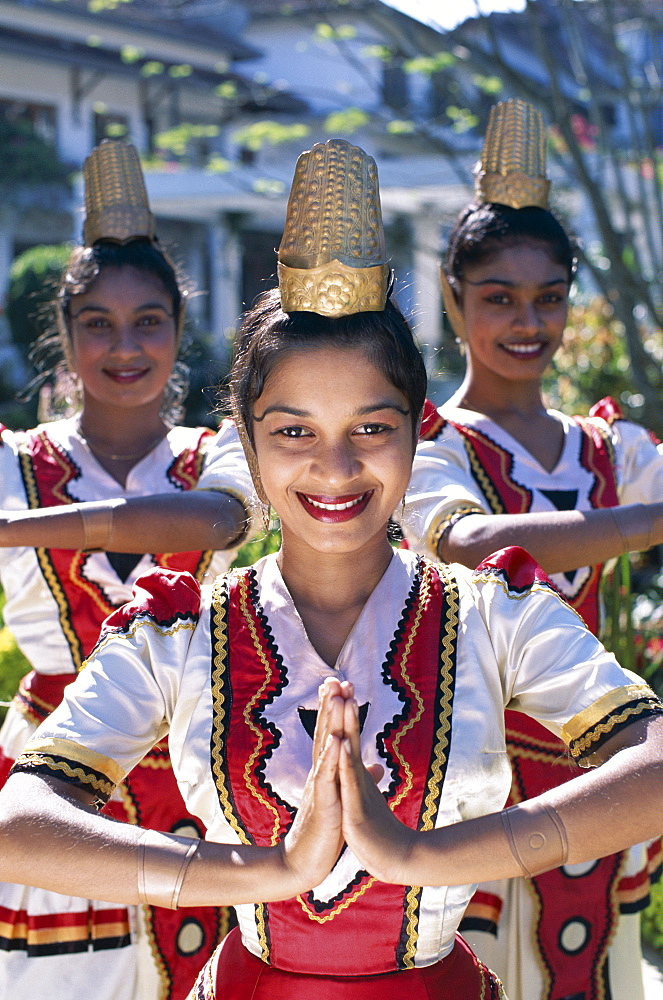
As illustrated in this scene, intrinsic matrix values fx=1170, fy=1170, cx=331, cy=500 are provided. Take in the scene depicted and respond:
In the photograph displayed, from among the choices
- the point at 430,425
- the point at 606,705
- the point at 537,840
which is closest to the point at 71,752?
the point at 537,840

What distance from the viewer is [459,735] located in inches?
64.2

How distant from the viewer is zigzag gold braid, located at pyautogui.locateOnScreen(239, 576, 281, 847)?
62.4 inches

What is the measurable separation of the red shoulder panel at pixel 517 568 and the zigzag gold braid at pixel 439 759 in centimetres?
9

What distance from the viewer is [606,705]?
5.08ft

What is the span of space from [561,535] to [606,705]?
643 millimetres

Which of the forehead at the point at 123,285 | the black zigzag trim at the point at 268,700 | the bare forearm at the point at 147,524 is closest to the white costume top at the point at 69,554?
the bare forearm at the point at 147,524

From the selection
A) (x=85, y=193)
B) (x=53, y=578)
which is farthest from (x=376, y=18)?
(x=53, y=578)

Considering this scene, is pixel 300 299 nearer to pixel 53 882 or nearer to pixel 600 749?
pixel 600 749

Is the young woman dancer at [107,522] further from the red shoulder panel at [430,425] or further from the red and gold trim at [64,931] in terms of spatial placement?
the red shoulder panel at [430,425]

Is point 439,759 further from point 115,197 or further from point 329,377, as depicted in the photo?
point 115,197

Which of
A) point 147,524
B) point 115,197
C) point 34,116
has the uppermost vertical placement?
point 34,116

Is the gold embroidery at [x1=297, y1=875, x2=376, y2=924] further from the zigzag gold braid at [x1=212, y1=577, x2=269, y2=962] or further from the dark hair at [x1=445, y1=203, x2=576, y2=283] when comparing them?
the dark hair at [x1=445, y1=203, x2=576, y2=283]

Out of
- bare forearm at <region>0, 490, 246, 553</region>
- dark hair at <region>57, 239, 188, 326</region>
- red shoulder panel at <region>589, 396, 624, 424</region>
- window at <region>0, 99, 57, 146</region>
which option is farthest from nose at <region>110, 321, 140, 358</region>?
window at <region>0, 99, 57, 146</region>

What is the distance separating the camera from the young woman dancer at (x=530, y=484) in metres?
2.19
